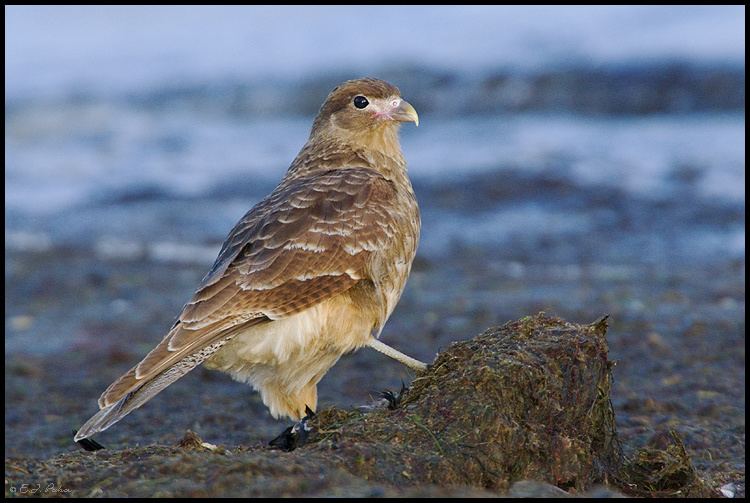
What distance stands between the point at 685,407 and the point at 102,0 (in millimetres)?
30509

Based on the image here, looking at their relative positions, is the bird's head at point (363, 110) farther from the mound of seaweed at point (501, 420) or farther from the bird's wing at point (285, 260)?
the mound of seaweed at point (501, 420)

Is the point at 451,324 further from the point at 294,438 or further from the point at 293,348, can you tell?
the point at 294,438

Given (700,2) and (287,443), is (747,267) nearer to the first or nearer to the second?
(287,443)

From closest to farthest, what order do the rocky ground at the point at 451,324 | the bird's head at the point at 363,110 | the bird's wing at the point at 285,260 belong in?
the bird's wing at the point at 285,260 → the rocky ground at the point at 451,324 → the bird's head at the point at 363,110

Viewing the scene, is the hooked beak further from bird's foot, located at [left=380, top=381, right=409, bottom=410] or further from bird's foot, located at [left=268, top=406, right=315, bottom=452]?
bird's foot, located at [left=268, top=406, right=315, bottom=452]

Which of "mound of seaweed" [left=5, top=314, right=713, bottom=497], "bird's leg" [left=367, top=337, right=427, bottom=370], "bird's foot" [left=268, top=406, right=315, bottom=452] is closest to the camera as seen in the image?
"mound of seaweed" [left=5, top=314, right=713, bottom=497]

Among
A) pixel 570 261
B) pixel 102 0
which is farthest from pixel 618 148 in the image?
pixel 102 0

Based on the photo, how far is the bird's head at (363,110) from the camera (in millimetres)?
8031

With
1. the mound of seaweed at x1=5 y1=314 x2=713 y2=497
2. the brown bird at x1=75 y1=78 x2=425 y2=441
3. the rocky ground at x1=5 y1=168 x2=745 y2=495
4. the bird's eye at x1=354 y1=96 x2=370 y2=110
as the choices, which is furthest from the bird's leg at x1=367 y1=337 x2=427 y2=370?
the bird's eye at x1=354 y1=96 x2=370 y2=110

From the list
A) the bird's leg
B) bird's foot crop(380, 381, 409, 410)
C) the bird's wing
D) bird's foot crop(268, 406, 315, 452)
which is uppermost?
the bird's wing

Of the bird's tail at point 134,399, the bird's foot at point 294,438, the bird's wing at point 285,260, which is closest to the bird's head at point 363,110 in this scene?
the bird's wing at point 285,260

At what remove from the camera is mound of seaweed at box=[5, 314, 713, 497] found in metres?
4.52

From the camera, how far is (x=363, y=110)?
8.07 metres

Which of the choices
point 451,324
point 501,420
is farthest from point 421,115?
point 501,420
